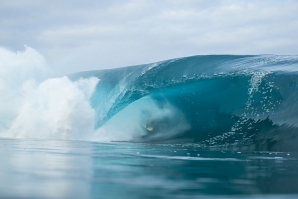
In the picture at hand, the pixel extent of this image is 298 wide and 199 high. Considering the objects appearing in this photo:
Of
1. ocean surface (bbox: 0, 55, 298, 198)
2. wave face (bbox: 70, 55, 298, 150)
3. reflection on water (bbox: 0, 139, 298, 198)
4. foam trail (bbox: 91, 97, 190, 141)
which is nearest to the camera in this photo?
reflection on water (bbox: 0, 139, 298, 198)

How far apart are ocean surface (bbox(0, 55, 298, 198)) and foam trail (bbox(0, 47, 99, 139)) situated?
48 mm

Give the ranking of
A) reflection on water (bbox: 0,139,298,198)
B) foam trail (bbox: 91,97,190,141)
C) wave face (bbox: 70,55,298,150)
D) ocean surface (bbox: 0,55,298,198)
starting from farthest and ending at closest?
foam trail (bbox: 91,97,190,141)
wave face (bbox: 70,55,298,150)
ocean surface (bbox: 0,55,298,198)
reflection on water (bbox: 0,139,298,198)

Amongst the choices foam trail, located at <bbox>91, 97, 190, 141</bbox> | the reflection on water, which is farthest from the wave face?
the reflection on water

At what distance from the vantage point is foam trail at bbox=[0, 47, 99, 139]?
60.0 ft

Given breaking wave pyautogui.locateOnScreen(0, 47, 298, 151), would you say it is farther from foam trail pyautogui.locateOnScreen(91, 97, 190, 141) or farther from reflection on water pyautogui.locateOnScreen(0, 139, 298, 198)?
reflection on water pyautogui.locateOnScreen(0, 139, 298, 198)

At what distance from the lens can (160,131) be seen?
51.8 ft

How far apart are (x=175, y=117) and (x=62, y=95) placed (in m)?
5.37

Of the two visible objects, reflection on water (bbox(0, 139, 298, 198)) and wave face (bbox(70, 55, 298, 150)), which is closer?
reflection on water (bbox(0, 139, 298, 198))

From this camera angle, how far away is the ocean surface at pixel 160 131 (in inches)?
186

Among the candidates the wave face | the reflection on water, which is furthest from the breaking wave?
the reflection on water

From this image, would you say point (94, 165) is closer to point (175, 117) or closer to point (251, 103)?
point (251, 103)

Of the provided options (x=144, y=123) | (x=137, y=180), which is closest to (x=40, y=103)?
(x=144, y=123)

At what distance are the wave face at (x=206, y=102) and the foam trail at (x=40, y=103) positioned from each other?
661 millimetres

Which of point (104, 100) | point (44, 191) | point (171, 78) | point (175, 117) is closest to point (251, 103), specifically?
point (175, 117)
